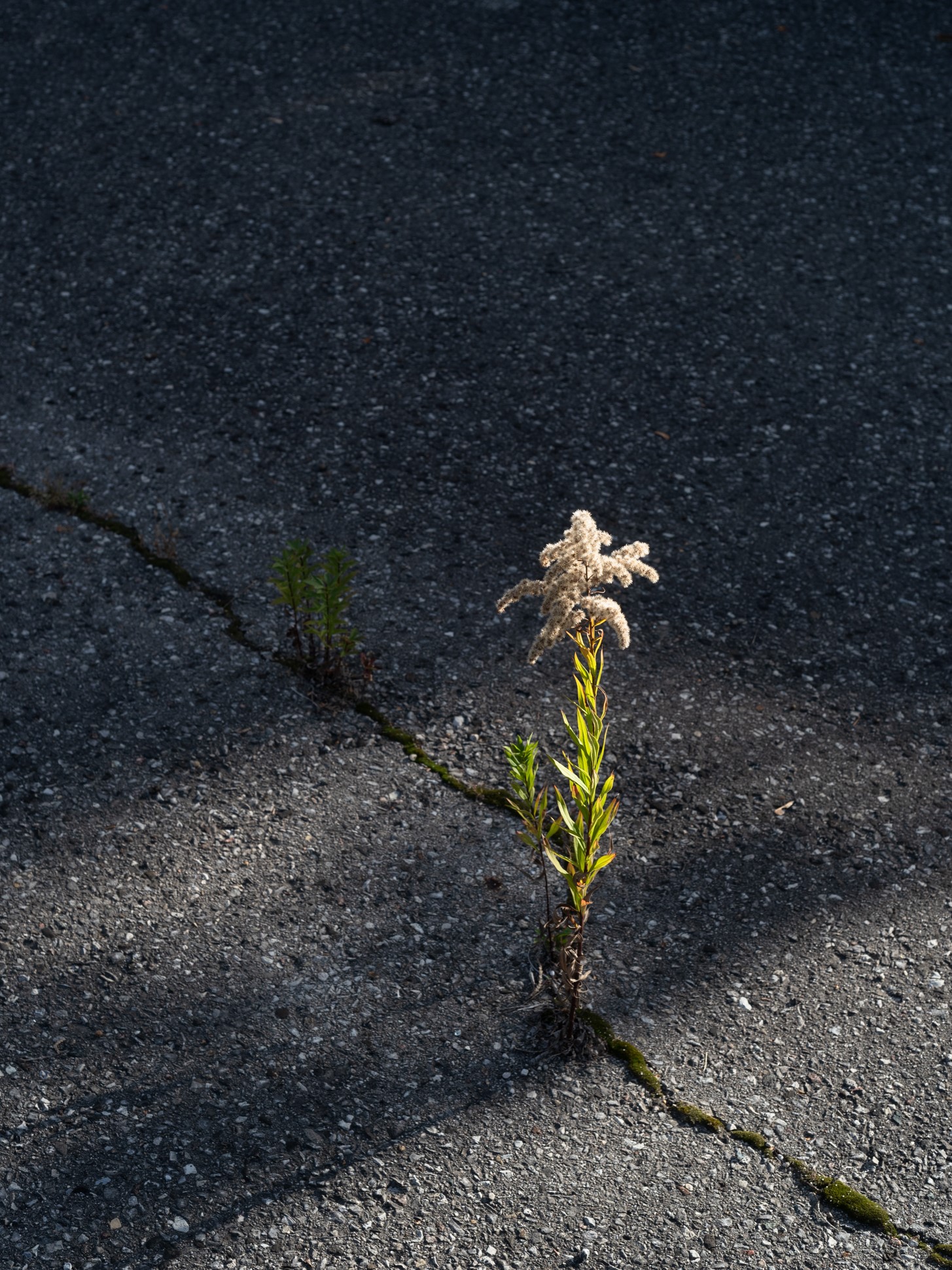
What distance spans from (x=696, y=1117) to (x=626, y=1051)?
22 cm

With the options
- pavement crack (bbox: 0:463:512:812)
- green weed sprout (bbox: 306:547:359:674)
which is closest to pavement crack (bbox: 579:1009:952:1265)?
pavement crack (bbox: 0:463:512:812)

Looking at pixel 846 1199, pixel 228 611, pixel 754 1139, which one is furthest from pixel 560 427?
pixel 846 1199

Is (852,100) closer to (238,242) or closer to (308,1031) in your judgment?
(238,242)

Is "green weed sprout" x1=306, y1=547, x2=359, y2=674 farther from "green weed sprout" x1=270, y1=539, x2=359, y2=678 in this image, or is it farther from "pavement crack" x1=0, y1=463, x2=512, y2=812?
"pavement crack" x1=0, y1=463, x2=512, y2=812

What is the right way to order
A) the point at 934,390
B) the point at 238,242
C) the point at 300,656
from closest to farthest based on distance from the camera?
the point at 300,656, the point at 934,390, the point at 238,242

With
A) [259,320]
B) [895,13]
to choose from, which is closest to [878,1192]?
[259,320]

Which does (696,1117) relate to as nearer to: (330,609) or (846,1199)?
(846,1199)

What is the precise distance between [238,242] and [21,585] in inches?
93.9

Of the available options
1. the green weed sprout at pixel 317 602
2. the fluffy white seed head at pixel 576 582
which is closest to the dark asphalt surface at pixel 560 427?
the green weed sprout at pixel 317 602

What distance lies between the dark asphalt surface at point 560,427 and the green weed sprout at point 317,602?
169 millimetres

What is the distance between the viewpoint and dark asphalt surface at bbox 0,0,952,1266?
126 inches

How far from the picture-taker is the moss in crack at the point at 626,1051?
9.06 ft

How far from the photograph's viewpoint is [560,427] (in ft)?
15.5

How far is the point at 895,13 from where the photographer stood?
753 cm
